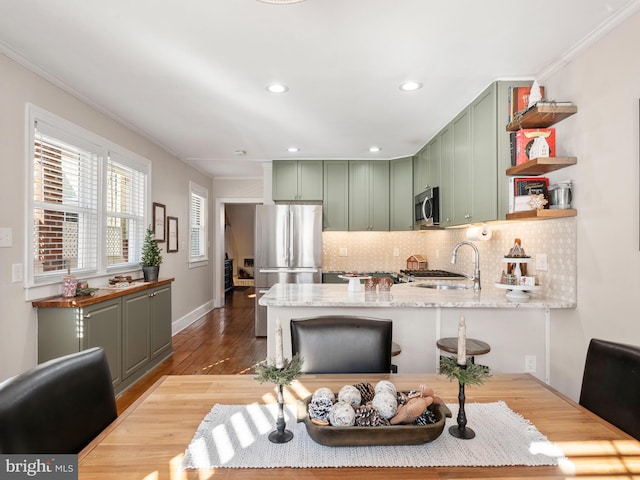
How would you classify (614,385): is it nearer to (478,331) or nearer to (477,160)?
(478,331)

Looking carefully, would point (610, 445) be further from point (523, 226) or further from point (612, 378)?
point (523, 226)

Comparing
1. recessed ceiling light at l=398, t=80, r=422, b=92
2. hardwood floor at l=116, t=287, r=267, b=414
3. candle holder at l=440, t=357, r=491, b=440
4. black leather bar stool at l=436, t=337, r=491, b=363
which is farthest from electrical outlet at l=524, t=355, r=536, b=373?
hardwood floor at l=116, t=287, r=267, b=414

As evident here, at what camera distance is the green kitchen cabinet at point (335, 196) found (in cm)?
524

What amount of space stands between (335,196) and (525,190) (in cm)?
303

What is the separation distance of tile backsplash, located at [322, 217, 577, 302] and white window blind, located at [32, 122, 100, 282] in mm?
3064

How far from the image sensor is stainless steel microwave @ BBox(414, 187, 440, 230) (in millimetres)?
4051

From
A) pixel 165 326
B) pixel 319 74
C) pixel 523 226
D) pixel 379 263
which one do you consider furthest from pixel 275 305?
pixel 379 263

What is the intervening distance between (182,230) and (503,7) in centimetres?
473

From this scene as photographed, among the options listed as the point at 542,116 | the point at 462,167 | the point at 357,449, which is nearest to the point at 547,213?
the point at 542,116

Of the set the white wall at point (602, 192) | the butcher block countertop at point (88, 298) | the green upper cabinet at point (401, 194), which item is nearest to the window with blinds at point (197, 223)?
the butcher block countertop at point (88, 298)

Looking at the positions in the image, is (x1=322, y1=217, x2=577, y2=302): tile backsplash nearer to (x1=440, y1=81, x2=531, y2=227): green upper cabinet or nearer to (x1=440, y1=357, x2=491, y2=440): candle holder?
(x1=440, y1=81, x2=531, y2=227): green upper cabinet

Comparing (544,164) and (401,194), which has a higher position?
(401,194)

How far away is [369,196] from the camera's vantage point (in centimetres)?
524

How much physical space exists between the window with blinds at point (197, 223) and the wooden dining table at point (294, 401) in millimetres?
4673
